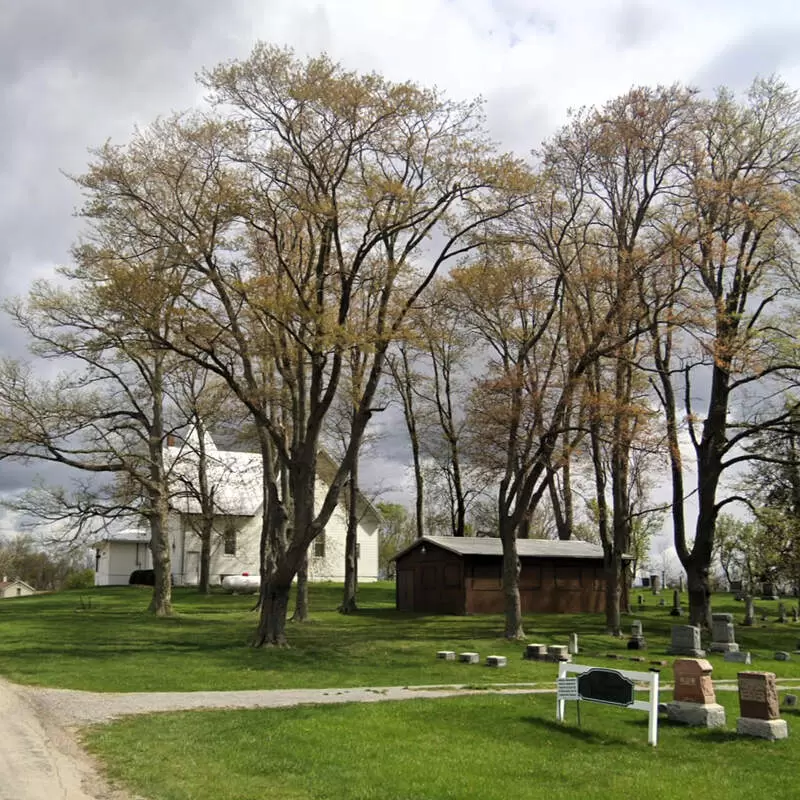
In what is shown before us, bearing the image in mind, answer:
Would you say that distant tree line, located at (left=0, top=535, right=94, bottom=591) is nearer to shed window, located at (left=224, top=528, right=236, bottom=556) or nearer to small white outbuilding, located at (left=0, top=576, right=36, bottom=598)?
small white outbuilding, located at (left=0, top=576, right=36, bottom=598)

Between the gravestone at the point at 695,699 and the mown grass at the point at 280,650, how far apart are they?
522 centimetres

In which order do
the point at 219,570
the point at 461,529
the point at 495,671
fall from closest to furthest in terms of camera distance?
the point at 495,671, the point at 461,529, the point at 219,570

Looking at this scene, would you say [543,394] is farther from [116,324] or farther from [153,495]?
[153,495]

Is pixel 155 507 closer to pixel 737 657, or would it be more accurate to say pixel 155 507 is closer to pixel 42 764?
pixel 737 657

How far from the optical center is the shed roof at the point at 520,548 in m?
37.8

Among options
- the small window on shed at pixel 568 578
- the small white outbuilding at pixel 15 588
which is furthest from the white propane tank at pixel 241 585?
the small white outbuilding at pixel 15 588

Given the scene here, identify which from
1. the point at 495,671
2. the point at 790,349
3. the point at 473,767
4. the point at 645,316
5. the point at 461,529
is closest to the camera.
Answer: the point at 473,767

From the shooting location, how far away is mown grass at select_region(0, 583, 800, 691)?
17141 millimetres

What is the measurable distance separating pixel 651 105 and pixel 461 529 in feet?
84.6

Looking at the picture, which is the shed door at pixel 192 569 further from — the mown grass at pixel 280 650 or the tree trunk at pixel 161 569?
the tree trunk at pixel 161 569

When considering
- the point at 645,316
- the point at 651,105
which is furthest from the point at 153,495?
A: the point at 651,105

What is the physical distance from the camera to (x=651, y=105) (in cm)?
2648

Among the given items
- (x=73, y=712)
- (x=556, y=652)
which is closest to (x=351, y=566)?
(x=556, y=652)

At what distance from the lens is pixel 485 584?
3747 cm
